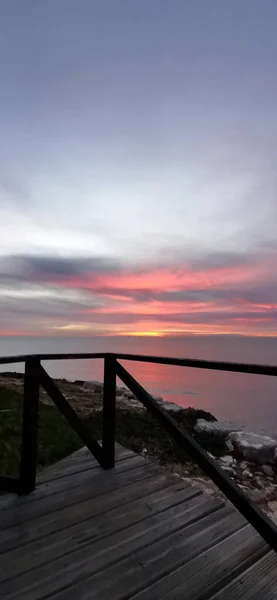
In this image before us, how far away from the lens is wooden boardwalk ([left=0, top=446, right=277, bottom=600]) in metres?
2.28

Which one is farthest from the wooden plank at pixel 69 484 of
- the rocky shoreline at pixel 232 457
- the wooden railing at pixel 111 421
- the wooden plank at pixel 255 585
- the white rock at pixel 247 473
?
the white rock at pixel 247 473

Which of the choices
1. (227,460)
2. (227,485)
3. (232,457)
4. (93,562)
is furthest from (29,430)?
(232,457)

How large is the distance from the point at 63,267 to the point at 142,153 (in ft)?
31.9

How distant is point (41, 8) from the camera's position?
727 cm

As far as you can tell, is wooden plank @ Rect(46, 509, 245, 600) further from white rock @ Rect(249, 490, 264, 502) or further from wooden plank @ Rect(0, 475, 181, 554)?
white rock @ Rect(249, 490, 264, 502)

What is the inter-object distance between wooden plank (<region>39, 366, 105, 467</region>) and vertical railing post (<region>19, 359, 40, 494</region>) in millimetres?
118

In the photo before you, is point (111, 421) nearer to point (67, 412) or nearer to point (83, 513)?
point (67, 412)

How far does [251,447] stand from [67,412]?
4.71m

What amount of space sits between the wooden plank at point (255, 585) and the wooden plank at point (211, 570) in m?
0.04

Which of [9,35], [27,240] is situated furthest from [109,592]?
[27,240]

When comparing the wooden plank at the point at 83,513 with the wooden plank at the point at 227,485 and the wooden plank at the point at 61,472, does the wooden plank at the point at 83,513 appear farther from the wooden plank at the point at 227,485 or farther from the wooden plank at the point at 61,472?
the wooden plank at the point at 227,485

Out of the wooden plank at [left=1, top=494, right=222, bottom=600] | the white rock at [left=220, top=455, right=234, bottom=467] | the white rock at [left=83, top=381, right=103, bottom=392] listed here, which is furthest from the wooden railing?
the white rock at [left=83, top=381, right=103, bottom=392]

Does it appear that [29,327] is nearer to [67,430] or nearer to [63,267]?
[63,267]

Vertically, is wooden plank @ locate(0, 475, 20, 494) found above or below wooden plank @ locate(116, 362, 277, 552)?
below
